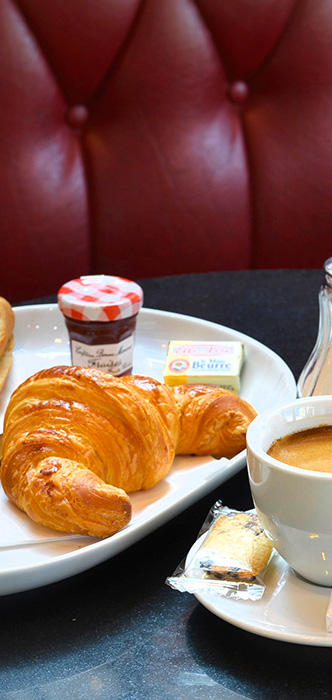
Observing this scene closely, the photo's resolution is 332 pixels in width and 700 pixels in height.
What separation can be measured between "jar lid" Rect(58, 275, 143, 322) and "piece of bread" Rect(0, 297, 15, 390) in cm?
12

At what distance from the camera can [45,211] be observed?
5.52 ft

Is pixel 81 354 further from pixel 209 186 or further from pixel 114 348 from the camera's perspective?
pixel 209 186

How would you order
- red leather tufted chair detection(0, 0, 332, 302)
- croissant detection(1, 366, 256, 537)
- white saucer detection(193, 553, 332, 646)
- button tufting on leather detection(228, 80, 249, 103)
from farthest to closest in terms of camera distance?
button tufting on leather detection(228, 80, 249, 103)
red leather tufted chair detection(0, 0, 332, 302)
croissant detection(1, 366, 256, 537)
white saucer detection(193, 553, 332, 646)

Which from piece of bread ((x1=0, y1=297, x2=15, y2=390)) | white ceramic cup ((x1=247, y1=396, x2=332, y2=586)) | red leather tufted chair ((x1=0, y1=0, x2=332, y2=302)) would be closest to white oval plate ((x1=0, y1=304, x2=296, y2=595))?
piece of bread ((x1=0, y1=297, x2=15, y2=390))

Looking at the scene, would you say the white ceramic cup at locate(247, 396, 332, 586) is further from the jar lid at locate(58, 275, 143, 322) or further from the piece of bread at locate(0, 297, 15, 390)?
the piece of bread at locate(0, 297, 15, 390)

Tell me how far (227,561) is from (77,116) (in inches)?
51.5

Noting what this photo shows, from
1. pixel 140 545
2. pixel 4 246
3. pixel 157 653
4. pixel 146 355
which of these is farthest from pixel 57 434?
pixel 4 246

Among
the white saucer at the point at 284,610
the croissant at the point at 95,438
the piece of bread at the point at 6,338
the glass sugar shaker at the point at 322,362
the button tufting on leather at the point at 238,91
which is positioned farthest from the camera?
the button tufting on leather at the point at 238,91

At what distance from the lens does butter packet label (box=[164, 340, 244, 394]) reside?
94 centimetres

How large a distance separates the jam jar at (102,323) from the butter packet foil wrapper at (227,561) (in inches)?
13.0

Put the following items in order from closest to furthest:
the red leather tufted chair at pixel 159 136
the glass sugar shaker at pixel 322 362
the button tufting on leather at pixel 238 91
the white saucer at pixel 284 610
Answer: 1. the white saucer at pixel 284 610
2. the glass sugar shaker at pixel 322 362
3. the red leather tufted chair at pixel 159 136
4. the button tufting on leather at pixel 238 91

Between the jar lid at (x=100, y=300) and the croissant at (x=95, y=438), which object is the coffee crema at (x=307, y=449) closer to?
the croissant at (x=95, y=438)

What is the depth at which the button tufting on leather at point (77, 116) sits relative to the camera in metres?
1.71

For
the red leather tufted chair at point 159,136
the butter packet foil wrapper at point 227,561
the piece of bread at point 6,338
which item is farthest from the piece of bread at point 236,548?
the red leather tufted chair at point 159,136
